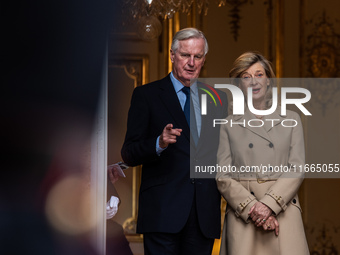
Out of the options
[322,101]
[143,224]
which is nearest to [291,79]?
[322,101]

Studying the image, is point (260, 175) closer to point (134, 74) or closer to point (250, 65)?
→ point (250, 65)

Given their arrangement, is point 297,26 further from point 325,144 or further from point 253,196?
point 253,196

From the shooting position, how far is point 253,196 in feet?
7.89

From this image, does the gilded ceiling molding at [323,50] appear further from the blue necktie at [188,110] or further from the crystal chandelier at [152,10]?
the blue necktie at [188,110]

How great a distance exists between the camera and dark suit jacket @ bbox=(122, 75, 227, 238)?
2305 mm

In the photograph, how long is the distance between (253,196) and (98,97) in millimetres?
1009

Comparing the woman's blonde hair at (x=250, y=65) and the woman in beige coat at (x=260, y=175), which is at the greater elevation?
the woman's blonde hair at (x=250, y=65)

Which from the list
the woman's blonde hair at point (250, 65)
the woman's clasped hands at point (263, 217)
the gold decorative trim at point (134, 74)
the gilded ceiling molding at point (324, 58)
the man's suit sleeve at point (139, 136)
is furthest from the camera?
the gold decorative trim at point (134, 74)

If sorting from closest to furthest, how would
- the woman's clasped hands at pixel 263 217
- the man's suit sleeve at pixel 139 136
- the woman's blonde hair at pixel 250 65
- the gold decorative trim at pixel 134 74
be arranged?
the man's suit sleeve at pixel 139 136 → the woman's clasped hands at pixel 263 217 → the woman's blonde hair at pixel 250 65 → the gold decorative trim at pixel 134 74

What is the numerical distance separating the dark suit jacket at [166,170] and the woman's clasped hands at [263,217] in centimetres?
15

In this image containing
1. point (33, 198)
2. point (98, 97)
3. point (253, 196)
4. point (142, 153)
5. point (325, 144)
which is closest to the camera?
point (33, 198)

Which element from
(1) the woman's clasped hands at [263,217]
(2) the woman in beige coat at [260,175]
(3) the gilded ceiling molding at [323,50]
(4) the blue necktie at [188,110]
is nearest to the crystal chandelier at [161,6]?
(2) the woman in beige coat at [260,175]

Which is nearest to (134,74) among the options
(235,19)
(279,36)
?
(235,19)

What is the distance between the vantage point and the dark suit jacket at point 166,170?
90.7 inches
